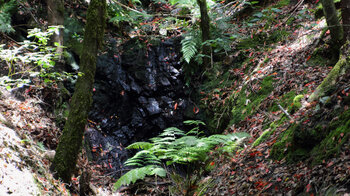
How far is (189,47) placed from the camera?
6266 mm

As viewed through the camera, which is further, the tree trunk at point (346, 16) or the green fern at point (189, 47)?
the green fern at point (189, 47)

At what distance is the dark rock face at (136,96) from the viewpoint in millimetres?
6152

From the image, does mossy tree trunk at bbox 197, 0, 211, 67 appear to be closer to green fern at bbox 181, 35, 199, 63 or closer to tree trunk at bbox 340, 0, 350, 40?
green fern at bbox 181, 35, 199, 63

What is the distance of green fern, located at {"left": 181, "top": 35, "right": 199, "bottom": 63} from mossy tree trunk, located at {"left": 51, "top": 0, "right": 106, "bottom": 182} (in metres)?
2.79

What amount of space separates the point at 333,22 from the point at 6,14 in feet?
20.0

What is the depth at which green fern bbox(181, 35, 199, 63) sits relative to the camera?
6.11 metres

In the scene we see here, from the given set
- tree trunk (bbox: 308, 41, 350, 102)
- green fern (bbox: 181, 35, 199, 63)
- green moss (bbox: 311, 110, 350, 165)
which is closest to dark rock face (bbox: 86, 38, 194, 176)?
green fern (bbox: 181, 35, 199, 63)

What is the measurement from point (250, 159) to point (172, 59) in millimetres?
4504

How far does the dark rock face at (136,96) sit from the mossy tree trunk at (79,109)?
226 centimetres

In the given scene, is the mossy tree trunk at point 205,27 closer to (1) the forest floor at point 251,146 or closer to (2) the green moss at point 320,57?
(1) the forest floor at point 251,146

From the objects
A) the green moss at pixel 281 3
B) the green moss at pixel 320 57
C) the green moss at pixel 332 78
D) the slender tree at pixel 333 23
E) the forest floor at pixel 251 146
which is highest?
the green moss at pixel 281 3

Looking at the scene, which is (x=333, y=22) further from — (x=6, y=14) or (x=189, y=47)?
(x=6, y=14)

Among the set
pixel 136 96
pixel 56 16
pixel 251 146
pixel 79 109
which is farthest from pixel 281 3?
pixel 79 109

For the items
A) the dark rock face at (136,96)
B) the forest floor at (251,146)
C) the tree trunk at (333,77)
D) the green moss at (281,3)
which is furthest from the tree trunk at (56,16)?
the green moss at (281,3)
